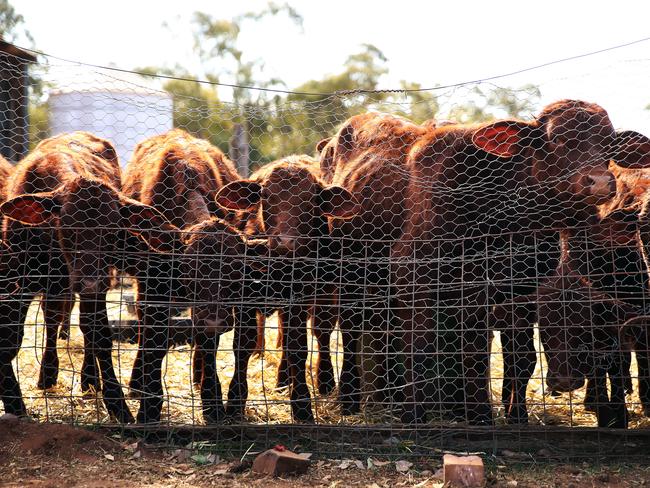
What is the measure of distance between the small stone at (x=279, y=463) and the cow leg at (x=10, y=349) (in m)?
2.08

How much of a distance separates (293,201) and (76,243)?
1.74m

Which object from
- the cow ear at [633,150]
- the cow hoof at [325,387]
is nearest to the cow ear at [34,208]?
the cow hoof at [325,387]

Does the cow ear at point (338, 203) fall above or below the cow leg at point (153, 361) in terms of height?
above

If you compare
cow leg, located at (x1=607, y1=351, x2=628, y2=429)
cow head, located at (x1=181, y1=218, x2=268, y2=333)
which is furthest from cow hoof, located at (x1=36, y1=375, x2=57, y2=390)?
cow leg, located at (x1=607, y1=351, x2=628, y2=429)

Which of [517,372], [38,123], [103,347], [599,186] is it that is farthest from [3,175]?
[599,186]

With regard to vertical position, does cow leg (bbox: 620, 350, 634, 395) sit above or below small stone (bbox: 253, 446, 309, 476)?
above

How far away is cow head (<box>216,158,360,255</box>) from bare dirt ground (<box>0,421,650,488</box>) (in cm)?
181

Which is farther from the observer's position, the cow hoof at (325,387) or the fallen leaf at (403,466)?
the cow hoof at (325,387)

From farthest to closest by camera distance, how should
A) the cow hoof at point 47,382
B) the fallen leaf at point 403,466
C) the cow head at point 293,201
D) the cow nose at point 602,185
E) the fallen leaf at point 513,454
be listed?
1. the cow hoof at point 47,382
2. the cow head at point 293,201
3. the cow nose at point 602,185
4. the fallen leaf at point 513,454
5. the fallen leaf at point 403,466

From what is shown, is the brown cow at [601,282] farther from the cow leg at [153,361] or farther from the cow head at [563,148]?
the cow leg at [153,361]

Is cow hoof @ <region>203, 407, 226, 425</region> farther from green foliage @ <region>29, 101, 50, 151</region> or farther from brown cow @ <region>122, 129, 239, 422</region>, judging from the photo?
green foliage @ <region>29, 101, 50, 151</region>

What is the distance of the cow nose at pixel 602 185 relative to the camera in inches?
238

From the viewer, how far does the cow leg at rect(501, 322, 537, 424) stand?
6.48m

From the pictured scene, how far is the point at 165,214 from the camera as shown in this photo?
7.24m
